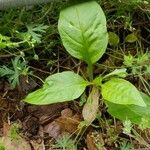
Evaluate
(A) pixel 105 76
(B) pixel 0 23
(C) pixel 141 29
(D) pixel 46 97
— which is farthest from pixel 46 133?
(C) pixel 141 29

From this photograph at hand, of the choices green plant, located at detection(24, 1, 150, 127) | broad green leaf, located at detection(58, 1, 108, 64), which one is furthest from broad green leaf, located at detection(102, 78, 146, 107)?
broad green leaf, located at detection(58, 1, 108, 64)

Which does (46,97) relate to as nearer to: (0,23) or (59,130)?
(59,130)

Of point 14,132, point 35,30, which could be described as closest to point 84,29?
point 35,30

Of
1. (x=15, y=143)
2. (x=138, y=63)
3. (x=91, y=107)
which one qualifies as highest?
(x=138, y=63)

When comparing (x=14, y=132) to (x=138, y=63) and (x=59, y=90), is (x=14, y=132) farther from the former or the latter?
(x=138, y=63)

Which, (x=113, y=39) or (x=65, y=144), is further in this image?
(x=113, y=39)
